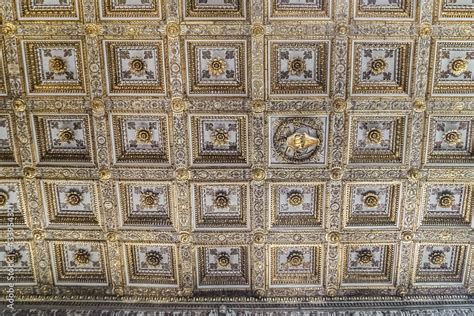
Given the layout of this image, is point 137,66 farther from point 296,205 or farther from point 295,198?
point 296,205

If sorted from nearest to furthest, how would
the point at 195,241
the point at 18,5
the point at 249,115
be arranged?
1. the point at 18,5
2. the point at 249,115
3. the point at 195,241

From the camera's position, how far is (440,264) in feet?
52.1

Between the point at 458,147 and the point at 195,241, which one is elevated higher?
the point at 458,147

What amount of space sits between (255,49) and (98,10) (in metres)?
4.26

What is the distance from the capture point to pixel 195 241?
15359 millimetres

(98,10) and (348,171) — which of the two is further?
(348,171)

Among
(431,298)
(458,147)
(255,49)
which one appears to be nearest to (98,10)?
(255,49)

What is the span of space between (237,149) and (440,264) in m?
7.29

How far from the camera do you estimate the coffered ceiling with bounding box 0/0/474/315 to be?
13.7m

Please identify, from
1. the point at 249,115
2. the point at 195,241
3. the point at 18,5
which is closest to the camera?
the point at 18,5

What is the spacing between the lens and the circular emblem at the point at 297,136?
47.2 feet

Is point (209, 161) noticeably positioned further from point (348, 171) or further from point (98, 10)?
point (98, 10)

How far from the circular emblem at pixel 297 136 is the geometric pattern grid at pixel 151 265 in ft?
15.2

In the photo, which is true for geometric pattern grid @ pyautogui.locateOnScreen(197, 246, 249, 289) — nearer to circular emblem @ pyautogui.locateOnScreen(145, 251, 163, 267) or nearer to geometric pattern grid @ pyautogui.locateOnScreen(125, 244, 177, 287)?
geometric pattern grid @ pyautogui.locateOnScreen(125, 244, 177, 287)
